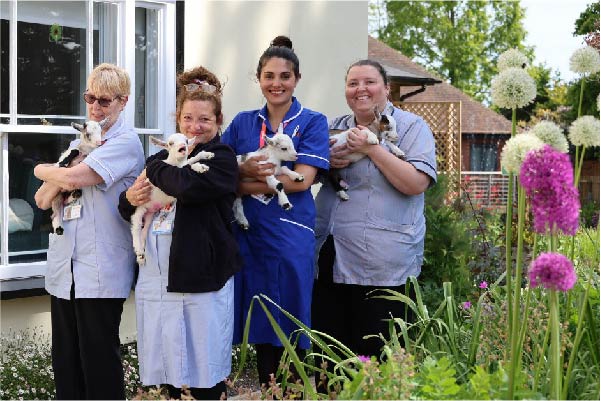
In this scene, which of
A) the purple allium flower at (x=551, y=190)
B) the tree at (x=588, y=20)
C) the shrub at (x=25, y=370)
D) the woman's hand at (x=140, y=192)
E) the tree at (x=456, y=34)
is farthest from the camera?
the tree at (x=456, y=34)

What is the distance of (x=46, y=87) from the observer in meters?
5.95

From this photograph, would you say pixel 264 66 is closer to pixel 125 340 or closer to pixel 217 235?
pixel 217 235

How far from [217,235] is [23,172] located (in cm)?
232

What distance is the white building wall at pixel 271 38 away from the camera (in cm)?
698

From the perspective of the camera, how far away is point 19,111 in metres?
5.78

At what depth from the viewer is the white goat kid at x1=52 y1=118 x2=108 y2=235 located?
13.7 feet

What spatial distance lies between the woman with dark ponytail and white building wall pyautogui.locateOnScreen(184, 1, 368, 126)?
8.56 ft

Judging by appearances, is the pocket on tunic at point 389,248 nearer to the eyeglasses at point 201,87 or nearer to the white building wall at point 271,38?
the eyeglasses at point 201,87

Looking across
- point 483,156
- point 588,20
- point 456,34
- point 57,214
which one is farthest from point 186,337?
point 483,156

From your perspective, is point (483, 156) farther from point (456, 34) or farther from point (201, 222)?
point (201, 222)

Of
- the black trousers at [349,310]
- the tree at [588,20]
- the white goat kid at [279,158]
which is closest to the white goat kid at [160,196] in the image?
the white goat kid at [279,158]

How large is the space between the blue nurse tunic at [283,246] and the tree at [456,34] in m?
33.3

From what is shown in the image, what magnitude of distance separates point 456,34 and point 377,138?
35.1 meters

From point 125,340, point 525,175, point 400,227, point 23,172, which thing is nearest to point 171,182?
point 400,227
